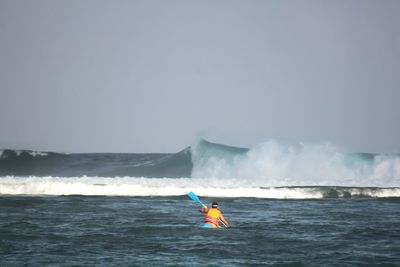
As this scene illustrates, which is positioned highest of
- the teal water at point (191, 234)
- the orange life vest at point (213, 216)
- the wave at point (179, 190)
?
the wave at point (179, 190)

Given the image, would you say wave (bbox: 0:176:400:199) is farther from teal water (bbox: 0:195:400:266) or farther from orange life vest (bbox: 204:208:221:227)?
orange life vest (bbox: 204:208:221:227)

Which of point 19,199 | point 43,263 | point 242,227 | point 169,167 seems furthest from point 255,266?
point 169,167

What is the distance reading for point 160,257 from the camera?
15070 mm

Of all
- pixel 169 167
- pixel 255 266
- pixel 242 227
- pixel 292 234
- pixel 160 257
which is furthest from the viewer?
pixel 169 167

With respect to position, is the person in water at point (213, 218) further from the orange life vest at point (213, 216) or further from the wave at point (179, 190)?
the wave at point (179, 190)

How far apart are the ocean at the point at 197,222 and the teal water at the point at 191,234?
27 millimetres

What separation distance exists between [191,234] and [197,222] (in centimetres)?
293

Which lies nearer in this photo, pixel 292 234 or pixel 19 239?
pixel 19 239

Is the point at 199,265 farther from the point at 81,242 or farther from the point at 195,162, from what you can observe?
the point at 195,162

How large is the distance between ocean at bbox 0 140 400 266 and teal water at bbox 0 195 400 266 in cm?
3

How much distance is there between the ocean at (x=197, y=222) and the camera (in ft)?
49.9

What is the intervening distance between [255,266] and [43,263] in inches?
182

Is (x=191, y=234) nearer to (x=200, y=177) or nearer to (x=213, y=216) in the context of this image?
(x=213, y=216)

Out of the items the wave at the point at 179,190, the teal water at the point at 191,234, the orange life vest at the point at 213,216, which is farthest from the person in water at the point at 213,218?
the wave at the point at 179,190
